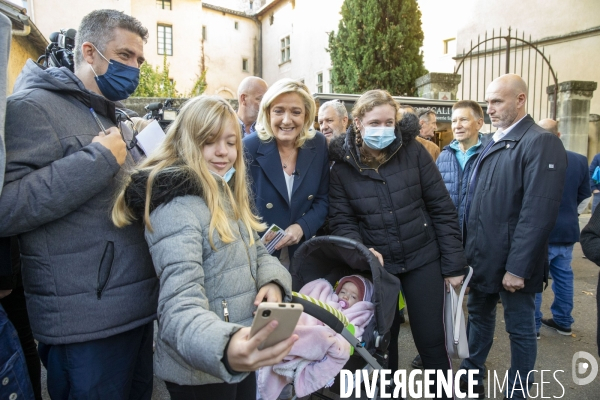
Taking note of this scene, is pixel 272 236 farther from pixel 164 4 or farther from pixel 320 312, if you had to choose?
pixel 164 4

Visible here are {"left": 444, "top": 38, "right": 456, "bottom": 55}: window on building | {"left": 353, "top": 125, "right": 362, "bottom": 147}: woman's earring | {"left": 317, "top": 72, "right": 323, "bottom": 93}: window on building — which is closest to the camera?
{"left": 353, "top": 125, "right": 362, "bottom": 147}: woman's earring

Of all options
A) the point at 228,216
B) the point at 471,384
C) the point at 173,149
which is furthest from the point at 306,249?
the point at 471,384

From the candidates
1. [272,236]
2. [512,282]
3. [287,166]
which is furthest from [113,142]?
[512,282]

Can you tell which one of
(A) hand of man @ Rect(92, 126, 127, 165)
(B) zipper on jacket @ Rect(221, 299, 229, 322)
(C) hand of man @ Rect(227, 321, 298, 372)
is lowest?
(B) zipper on jacket @ Rect(221, 299, 229, 322)

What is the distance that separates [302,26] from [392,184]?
2355 centimetres

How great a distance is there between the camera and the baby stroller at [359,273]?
7.28ft

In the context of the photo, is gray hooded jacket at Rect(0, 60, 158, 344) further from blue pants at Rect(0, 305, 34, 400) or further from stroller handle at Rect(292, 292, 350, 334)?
stroller handle at Rect(292, 292, 350, 334)

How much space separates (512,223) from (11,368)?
2870 mm

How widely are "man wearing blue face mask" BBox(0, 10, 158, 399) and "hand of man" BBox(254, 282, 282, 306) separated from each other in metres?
0.49

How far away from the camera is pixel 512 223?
2.80 m

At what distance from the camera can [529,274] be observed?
2639 mm

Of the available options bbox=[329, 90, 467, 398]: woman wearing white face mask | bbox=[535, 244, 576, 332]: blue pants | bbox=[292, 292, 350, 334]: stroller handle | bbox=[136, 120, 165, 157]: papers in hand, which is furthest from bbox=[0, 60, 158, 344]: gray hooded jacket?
bbox=[535, 244, 576, 332]: blue pants

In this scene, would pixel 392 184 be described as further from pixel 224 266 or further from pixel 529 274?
pixel 224 266

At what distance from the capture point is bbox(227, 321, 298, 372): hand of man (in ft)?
3.51
